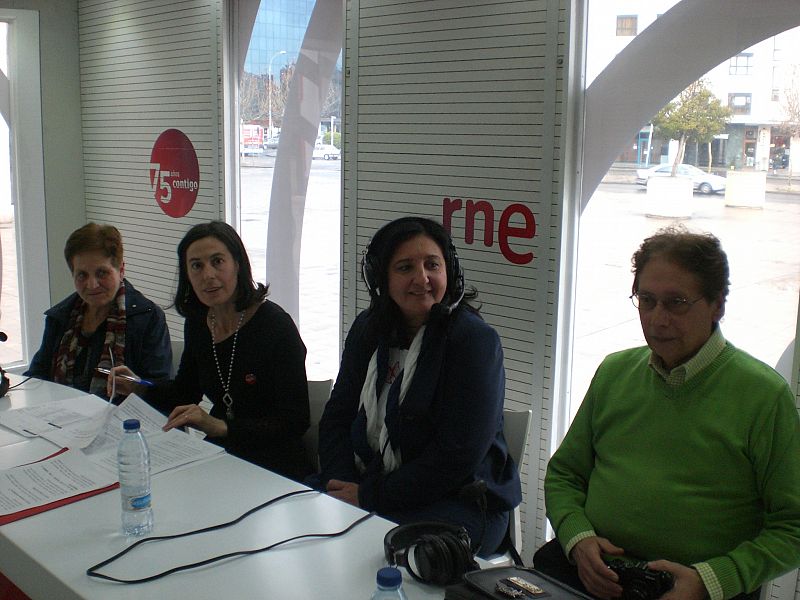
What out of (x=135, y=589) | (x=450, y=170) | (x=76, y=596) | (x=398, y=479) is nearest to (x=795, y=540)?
(x=398, y=479)

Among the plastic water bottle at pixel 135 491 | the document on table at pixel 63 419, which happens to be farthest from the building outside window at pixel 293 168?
the plastic water bottle at pixel 135 491

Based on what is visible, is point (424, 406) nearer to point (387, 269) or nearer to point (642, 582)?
point (387, 269)

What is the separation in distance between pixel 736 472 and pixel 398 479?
996 mm

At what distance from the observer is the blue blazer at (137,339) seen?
11.4ft

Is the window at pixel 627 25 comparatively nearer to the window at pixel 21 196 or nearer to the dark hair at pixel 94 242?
the dark hair at pixel 94 242

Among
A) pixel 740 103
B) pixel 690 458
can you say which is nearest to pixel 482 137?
pixel 740 103

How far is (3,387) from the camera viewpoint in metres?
3.20

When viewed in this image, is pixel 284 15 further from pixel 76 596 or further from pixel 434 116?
pixel 76 596

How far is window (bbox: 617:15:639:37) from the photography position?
10.7 ft

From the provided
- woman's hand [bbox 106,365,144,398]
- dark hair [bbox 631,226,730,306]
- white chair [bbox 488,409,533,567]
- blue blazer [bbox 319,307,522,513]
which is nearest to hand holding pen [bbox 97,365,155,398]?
woman's hand [bbox 106,365,144,398]

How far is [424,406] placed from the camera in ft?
8.16

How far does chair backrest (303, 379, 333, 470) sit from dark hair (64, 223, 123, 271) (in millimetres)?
1170

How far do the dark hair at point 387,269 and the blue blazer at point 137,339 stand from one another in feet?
4.14

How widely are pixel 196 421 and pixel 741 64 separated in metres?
2.41
